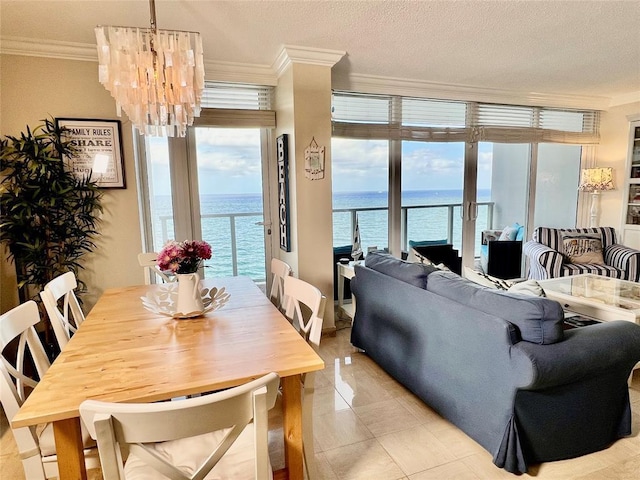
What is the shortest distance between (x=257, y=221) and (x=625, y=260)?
4141 millimetres

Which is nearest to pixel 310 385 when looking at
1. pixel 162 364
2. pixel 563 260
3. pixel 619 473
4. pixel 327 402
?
pixel 162 364

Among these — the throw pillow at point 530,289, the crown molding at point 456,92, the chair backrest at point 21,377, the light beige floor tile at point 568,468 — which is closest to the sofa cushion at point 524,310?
the throw pillow at point 530,289

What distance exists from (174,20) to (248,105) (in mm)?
1153

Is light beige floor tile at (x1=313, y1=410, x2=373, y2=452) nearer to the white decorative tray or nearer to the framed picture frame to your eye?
the white decorative tray

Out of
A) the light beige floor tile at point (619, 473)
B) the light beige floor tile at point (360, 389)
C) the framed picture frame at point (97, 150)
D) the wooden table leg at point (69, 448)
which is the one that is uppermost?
the framed picture frame at point (97, 150)

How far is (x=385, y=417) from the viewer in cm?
225

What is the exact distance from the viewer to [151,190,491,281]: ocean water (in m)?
3.64

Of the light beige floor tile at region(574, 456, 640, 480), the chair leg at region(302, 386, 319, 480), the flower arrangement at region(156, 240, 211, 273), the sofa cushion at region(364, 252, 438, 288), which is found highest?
the flower arrangement at region(156, 240, 211, 273)

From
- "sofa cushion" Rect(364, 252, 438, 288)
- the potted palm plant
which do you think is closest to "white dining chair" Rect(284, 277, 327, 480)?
"sofa cushion" Rect(364, 252, 438, 288)

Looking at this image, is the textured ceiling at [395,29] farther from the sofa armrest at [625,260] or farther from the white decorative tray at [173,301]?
the sofa armrest at [625,260]

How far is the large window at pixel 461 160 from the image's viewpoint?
4.01 meters

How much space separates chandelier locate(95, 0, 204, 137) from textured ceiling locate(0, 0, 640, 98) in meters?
0.63

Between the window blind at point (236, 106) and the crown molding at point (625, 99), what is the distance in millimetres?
4481

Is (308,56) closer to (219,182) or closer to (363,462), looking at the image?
(219,182)
